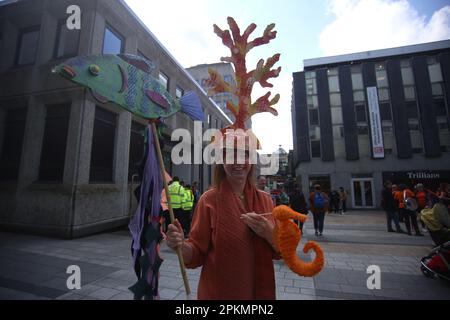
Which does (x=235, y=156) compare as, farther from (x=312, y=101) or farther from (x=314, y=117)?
(x=312, y=101)

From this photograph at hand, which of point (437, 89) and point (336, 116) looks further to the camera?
point (336, 116)

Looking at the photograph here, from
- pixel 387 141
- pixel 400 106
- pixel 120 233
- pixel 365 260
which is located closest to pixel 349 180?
pixel 387 141

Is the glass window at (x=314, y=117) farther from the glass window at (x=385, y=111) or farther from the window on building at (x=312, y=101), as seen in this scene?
the glass window at (x=385, y=111)

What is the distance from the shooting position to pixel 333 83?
20922 millimetres

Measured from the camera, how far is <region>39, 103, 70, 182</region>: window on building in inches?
281

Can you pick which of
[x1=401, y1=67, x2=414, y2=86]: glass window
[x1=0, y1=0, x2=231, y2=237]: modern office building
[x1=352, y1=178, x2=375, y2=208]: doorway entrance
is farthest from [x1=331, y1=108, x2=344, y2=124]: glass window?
[x1=0, y1=0, x2=231, y2=237]: modern office building

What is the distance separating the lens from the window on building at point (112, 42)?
7859 millimetres

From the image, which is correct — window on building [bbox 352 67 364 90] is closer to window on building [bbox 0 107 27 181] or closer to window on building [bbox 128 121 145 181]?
window on building [bbox 128 121 145 181]

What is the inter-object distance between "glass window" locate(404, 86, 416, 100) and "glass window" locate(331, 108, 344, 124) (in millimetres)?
5786

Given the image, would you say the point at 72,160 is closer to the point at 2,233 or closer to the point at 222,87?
the point at 2,233

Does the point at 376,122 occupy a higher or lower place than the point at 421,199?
higher

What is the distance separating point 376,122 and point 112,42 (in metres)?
21.4

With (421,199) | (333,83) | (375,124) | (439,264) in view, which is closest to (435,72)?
(375,124)

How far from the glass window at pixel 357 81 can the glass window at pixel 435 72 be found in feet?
18.8
